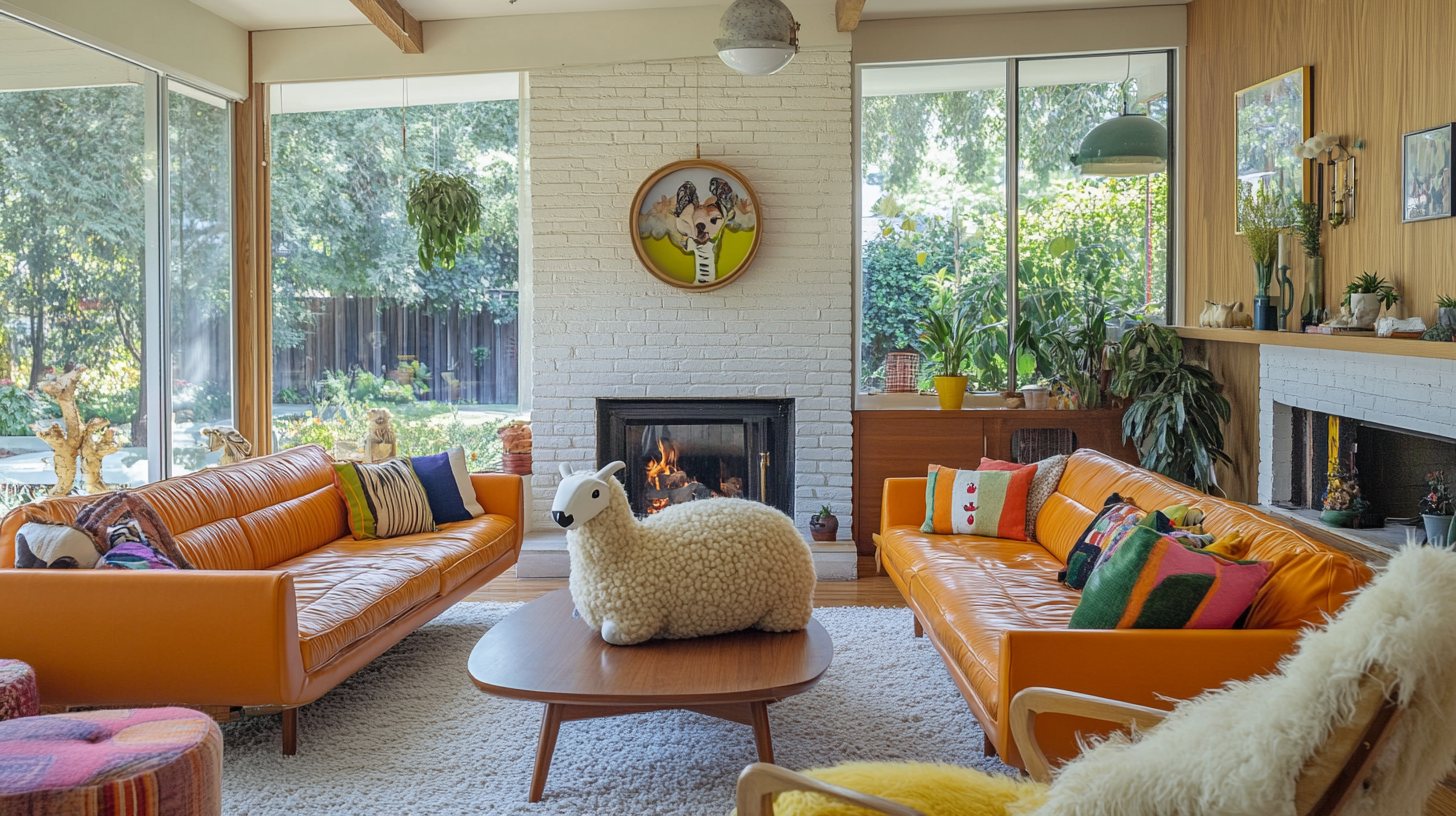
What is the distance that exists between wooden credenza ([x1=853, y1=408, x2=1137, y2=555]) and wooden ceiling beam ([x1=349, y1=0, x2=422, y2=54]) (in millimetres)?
3248

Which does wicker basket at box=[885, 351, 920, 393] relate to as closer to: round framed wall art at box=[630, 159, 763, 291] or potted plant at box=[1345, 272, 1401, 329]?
round framed wall art at box=[630, 159, 763, 291]

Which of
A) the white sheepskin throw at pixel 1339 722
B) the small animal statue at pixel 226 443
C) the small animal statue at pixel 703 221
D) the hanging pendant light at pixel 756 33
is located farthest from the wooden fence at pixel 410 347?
the white sheepskin throw at pixel 1339 722

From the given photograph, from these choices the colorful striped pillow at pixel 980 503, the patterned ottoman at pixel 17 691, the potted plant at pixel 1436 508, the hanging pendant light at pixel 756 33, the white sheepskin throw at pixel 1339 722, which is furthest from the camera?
the colorful striped pillow at pixel 980 503

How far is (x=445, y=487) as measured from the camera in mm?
4953

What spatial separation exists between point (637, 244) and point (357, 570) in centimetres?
265

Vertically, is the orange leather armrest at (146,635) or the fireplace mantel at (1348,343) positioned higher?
the fireplace mantel at (1348,343)

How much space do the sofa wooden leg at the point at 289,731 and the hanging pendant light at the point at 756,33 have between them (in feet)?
9.10

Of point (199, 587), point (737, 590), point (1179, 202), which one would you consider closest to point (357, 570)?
point (199, 587)

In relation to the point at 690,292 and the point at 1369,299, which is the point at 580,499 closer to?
the point at 690,292

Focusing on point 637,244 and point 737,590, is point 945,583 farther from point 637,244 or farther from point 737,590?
point 637,244

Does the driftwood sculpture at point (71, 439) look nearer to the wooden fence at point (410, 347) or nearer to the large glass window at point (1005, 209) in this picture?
the wooden fence at point (410, 347)

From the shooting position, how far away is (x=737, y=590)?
324cm

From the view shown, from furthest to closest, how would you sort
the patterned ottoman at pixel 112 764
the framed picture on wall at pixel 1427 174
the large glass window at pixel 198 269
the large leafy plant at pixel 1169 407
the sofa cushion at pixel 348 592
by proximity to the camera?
the large glass window at pixel 198 269, the large leafy plant at pixel 1169 407, the framed picture on wall at pixel 1427 174, the sofa cushion at pixel 348 592, the patterned ottoman at pixel 112 764

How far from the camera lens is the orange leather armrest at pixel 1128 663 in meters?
2.44
